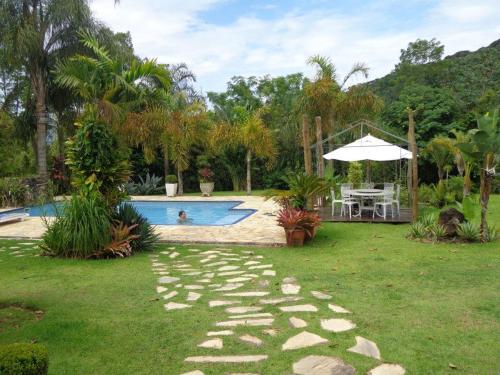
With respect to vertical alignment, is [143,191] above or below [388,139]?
below

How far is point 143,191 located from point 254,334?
16.9 metres

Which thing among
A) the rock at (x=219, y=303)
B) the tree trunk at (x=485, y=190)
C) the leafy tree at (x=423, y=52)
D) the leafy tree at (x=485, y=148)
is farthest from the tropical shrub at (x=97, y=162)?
the leafy tree at (x=423, y=52)

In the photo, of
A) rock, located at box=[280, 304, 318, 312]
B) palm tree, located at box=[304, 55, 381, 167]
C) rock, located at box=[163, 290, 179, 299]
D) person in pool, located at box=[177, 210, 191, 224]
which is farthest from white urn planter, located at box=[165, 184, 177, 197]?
rock, located at box=[280, 304, 318, 312]

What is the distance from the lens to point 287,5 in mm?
15531

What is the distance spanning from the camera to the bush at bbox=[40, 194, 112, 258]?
7.85 metres

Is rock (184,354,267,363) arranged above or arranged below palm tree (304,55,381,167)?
below

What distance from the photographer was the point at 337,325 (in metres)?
4.42

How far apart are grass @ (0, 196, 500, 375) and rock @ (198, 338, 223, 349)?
Result: 0.07 meters

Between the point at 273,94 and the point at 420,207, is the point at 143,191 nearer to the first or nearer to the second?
the point at 420,207

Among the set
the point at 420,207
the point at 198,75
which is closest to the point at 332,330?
the point at 420,207

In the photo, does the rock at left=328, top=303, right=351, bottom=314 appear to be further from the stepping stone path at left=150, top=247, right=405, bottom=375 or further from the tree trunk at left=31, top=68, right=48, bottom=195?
the tree trunk at left=31, top=68, right=48, bottom=195

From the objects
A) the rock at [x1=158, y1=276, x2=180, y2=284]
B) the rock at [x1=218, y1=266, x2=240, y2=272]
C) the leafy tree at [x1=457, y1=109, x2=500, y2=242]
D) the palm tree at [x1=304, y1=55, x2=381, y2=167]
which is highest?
the palm tree at [x1=304, y1=55, x2=381, y2=167]

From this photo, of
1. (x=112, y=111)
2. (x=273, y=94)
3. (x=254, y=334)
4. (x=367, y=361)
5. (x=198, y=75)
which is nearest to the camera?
(x=367, y=361)

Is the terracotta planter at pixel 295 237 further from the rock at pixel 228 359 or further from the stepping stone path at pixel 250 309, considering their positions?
the rock at pixel 228 359
